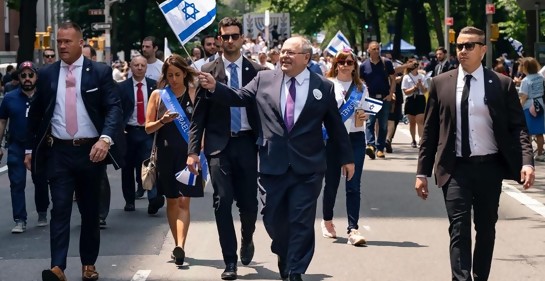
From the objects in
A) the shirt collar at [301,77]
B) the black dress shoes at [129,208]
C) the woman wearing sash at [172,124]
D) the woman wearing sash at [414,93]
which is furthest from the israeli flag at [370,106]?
the woman wearing sash at [414,93]

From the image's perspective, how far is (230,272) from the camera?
960 centimetres

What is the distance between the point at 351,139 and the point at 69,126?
3.13 m

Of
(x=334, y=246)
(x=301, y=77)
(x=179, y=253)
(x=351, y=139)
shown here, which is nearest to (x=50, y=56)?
Answer: (x=351, y=139)

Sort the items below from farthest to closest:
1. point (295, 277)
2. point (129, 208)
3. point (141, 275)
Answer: point (129, 208) < point (141, 275) < point (295, 277)

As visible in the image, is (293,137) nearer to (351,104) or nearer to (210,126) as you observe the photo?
(210,126)

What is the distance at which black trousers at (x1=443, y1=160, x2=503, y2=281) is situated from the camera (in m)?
8.18

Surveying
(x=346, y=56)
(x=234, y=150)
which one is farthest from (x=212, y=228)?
(x=234, y=150)

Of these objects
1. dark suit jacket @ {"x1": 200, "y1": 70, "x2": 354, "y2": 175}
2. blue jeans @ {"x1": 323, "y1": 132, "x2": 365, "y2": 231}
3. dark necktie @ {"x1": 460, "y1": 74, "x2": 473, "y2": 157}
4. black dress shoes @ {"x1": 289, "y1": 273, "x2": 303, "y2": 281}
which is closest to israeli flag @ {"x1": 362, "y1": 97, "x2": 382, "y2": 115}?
blue jeans @ {"x1": 323, "y1": 132, "x2": 365, "y2": 231}

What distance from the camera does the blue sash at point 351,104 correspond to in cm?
1138

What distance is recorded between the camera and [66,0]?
64000 millimetres

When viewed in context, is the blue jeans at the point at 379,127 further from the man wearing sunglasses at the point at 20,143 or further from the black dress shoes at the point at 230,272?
the black dress shoes at the point at 230,272

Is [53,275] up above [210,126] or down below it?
below

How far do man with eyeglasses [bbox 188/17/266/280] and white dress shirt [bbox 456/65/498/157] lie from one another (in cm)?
180

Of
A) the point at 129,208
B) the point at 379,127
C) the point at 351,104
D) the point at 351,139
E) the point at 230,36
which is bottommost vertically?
the point at 129,208
